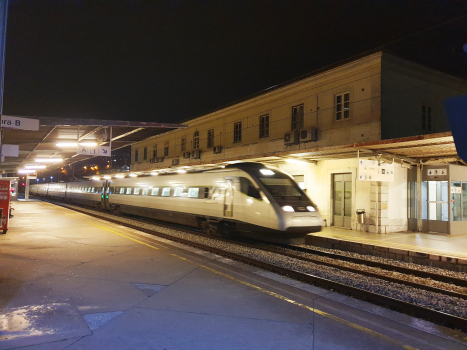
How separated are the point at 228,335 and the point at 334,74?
48.9 feet

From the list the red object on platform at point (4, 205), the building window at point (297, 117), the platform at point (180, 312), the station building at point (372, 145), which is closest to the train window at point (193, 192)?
the station building at point (372, 145)

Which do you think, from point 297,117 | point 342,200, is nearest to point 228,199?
point 342,200

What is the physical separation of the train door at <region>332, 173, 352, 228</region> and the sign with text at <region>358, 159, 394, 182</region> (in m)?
2.29

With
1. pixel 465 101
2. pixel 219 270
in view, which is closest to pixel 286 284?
pixel 219 270

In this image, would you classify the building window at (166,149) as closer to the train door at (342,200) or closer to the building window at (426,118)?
the train door at (342,200)

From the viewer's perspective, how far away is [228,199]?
1251 cm

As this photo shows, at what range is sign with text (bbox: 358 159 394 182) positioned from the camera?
497 inches

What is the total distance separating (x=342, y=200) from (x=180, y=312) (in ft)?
41.3

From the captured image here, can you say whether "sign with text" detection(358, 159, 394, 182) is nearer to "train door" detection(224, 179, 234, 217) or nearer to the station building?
the station building

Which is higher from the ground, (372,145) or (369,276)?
(372,145)

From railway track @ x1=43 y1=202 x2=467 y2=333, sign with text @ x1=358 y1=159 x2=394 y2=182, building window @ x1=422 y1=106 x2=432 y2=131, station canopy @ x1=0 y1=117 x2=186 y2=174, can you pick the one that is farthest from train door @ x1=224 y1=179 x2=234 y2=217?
building window @ x1=422 y1=106 x2=432 y2=131

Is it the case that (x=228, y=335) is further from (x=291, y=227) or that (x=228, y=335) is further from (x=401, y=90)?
(x=401, y=90)

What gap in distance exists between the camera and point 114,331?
4371 mm

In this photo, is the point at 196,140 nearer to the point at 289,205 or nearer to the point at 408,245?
the point at 289,205
